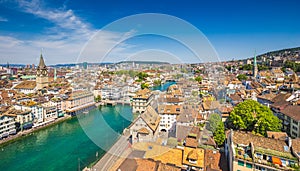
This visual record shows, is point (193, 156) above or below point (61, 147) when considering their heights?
above

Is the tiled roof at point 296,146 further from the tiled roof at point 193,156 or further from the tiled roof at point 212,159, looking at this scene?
the tiled roof at point 193,156

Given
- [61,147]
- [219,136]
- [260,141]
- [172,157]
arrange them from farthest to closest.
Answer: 1. [61,147]
2. [219,136]
3. [172,157]
4. [260,141]

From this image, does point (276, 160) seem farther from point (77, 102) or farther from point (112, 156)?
point (77, 102)

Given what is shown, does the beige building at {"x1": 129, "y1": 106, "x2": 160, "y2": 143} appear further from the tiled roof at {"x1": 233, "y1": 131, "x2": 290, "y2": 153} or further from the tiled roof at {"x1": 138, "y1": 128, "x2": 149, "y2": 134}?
the tiled roof at {"x1": 233, "y1": 131, "x2": 290, "y2": 153}

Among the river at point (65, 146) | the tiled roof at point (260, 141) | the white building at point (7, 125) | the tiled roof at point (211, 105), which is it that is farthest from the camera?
the white building at point (7, 125)

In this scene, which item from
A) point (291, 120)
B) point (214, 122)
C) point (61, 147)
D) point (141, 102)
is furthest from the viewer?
point (61, 147)

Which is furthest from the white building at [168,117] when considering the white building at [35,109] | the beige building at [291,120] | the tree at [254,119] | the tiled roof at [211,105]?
the white building at [35,109]

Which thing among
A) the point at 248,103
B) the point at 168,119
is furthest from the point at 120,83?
the point at 248,103

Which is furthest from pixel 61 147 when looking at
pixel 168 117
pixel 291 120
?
pixel 291 120

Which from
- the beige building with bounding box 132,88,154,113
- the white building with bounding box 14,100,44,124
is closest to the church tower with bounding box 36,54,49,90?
the white building with bounding box 14,100,44,124
